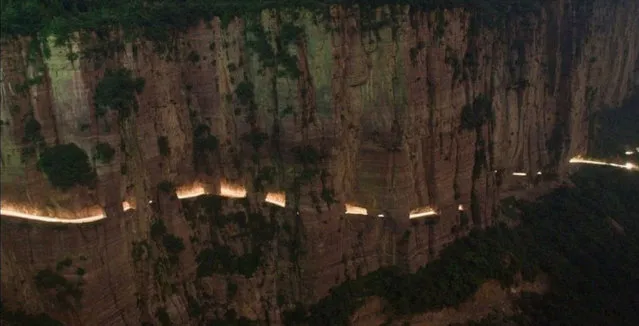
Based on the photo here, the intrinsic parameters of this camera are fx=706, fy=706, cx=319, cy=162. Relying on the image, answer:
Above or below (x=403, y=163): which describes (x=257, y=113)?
above

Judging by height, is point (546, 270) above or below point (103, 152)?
below

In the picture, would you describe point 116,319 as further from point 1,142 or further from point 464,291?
point 464,291

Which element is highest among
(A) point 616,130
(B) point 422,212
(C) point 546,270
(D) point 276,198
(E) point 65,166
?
(E) point 65,166

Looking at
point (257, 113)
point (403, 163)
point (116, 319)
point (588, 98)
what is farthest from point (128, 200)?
point (588, 98)

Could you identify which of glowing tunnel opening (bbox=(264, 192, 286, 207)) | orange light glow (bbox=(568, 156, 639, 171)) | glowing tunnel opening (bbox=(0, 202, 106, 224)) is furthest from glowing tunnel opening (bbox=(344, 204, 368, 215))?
orange light glow (bbox=(568, 156, 639, 171))

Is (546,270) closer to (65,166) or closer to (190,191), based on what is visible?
(190,191)

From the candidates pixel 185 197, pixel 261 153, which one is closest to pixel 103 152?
Answer: pixel 185 197

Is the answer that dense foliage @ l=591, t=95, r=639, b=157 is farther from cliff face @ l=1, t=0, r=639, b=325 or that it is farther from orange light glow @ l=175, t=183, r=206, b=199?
orange light glow @ l=175, t=183, r=206, b=199
